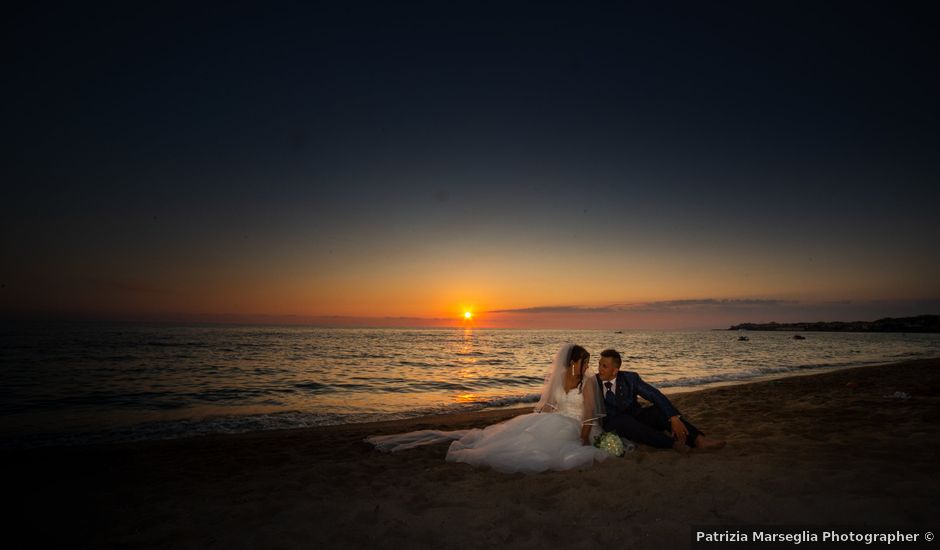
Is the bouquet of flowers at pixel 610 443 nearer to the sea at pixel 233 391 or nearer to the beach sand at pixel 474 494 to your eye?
the beach sand at pixel 474 494

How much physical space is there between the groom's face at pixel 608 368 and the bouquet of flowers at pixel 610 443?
938 mm

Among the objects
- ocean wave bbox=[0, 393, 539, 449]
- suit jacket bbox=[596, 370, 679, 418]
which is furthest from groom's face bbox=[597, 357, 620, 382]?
ocean wave bbox=[0, 393, 539, 449]

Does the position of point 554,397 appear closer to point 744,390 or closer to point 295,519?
point 295,519

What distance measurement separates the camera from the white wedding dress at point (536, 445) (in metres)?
6.46

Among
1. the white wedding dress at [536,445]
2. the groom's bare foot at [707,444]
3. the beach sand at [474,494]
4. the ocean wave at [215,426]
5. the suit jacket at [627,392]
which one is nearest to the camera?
the beach sand at [474,494]

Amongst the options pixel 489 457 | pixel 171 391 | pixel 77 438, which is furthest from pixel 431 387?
pixel 489 457

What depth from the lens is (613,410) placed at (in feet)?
25.0

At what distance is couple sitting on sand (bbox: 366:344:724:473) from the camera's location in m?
6.63

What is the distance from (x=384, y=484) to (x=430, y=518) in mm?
1518

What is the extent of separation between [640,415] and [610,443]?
1000 mm

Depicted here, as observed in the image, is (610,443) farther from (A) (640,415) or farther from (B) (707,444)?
(B) (707,444)

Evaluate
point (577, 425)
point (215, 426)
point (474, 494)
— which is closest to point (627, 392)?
point (577, 425)

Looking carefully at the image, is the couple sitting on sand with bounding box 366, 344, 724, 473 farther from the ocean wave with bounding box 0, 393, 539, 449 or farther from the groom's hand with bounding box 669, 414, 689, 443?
the ocean wave with bounding box 0, 393, 539, 449

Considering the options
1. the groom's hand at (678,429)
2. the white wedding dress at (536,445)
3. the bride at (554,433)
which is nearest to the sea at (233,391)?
the white wedding dress at (536,445)
